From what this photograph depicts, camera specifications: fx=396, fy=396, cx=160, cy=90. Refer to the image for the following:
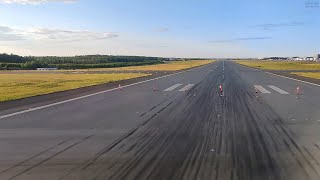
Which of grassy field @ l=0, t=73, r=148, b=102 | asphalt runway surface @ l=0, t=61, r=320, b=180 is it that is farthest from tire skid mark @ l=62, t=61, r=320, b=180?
grassy field @ l=0, t=73, r=148, b=102

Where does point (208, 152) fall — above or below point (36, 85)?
above

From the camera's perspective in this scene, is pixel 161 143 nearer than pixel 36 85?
Yes

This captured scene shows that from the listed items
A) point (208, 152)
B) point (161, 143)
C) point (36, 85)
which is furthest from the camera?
point (36, 85)

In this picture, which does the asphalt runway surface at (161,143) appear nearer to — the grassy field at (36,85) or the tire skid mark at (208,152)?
the tire skid mark at (208,152)

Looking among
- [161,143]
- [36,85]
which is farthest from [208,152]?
[36,85]

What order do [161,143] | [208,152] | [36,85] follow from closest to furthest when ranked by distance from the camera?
1. [208,152]
2. [161,143]
3. [36,85]

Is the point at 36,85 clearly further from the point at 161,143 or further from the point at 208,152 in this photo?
the point at 208,152

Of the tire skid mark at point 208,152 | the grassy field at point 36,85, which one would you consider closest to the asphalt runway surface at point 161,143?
the tire skid mark at point 208,152

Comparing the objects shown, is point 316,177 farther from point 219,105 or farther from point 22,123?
point 219,105

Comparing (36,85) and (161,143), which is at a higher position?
(161,143)
